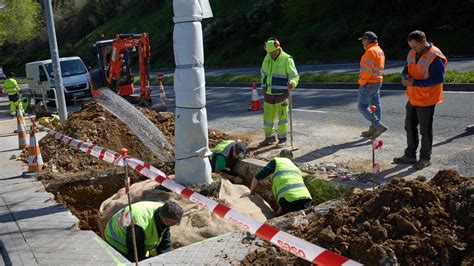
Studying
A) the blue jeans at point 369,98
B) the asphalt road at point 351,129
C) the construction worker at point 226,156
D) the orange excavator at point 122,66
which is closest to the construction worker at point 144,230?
the construction worker at point 226,156

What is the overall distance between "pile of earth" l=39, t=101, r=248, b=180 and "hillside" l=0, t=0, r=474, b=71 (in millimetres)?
15975

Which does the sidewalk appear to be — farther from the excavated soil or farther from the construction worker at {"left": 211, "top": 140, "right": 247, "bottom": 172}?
the construction worker at {"left": 211, "top": 140, "right": 247, "bottom": 172}

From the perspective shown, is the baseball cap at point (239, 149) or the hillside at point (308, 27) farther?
the hillside at point (308, 27)

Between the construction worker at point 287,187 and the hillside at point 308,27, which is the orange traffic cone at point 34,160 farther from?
the hillside at point 308,27

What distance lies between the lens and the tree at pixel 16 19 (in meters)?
32.2

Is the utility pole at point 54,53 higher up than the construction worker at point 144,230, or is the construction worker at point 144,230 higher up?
the utility pole at point 54,53

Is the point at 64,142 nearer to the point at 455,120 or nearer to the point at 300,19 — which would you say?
the point at 455,120

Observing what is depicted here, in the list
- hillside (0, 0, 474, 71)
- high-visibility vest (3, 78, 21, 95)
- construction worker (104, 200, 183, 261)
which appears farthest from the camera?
hillside (0, 0, 474, 71)

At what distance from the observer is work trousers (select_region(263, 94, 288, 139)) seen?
8.50 metres

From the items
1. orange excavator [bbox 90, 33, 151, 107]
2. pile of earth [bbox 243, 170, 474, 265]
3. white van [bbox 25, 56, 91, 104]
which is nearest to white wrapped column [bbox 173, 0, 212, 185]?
pile of earth [bbox 243, 170, 474, 265]

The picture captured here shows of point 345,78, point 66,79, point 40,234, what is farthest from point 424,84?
point 66,79

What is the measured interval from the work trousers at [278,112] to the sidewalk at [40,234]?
405 cm

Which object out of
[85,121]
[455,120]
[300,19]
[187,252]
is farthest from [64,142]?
[300,19]

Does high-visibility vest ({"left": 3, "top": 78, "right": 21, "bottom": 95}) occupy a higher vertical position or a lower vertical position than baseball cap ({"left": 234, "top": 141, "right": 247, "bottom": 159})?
higher
